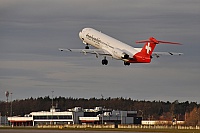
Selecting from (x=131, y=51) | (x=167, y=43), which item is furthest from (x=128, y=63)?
(x=167, y=43)

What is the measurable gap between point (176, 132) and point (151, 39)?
2526 cm

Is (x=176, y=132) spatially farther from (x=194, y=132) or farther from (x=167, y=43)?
(x=167, y=43)

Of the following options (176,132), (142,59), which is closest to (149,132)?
(176,132)

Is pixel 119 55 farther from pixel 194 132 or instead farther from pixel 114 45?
pixel 194 132

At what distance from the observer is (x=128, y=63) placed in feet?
643

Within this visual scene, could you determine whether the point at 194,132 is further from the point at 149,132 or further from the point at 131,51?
the point at 131,51

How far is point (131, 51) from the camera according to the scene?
19550cm

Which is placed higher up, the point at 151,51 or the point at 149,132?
the point at 151,51

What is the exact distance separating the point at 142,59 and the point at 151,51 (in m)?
3.86

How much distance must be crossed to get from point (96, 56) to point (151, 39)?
15085mm

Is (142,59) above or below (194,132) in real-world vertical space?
above

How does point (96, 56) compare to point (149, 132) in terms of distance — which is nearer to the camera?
point (149, 132)

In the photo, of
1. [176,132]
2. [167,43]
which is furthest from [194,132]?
[167,43]

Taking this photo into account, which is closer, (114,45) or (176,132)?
(176,132)
